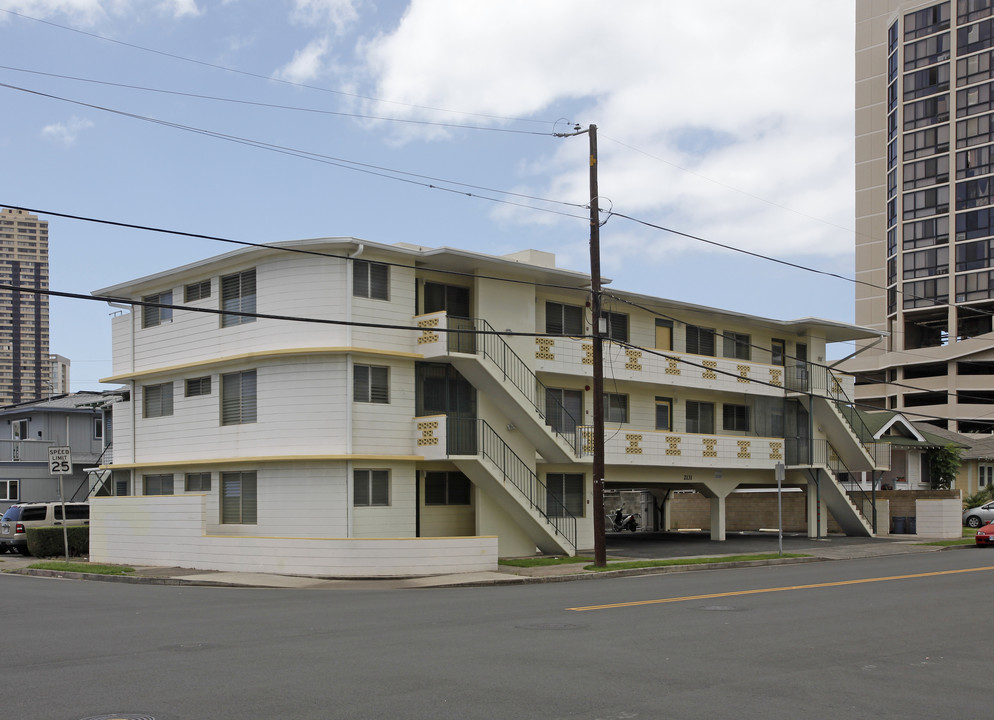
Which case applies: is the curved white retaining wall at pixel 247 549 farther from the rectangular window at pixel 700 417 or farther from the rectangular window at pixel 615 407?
the rectangular window at pixel 700 417

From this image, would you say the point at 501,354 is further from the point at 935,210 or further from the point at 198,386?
the point at 935,210

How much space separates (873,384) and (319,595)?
81.8 metres

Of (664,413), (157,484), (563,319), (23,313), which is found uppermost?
(23,313)

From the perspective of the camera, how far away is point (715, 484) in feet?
120

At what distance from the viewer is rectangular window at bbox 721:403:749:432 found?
124 feet

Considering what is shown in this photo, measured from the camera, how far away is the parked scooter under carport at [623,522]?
4694cm

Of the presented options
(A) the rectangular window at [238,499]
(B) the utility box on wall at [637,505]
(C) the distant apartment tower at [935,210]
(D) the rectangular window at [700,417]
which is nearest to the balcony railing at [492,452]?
(A) the rectangular window at [238,499]

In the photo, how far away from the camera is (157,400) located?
103ft

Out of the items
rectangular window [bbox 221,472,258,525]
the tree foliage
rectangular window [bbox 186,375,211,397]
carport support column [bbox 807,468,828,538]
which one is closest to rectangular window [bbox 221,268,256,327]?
rectangular window [bbox 186,375,211,397]

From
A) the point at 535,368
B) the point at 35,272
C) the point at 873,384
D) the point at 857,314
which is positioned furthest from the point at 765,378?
the point at 35,272

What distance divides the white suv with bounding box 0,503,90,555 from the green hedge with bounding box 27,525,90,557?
1180mm

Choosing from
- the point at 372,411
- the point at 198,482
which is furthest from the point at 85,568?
the point at 372,411

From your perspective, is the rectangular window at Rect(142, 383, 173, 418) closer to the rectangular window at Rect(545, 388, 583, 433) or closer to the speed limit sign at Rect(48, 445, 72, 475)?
the speed limit sign at Rect(48, 445, 72, 475)

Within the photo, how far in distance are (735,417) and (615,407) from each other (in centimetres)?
668
